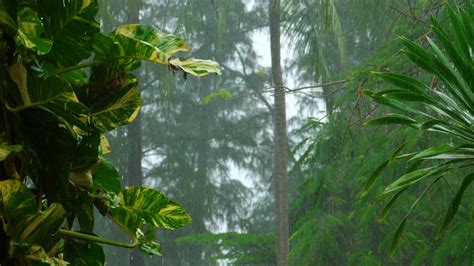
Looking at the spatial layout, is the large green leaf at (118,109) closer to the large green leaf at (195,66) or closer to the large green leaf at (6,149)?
the large green leaf at (195,66)

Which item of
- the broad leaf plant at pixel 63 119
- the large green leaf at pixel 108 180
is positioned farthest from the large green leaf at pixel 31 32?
the large green leaf at pixel 108 180

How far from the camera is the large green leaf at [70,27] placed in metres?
0.96

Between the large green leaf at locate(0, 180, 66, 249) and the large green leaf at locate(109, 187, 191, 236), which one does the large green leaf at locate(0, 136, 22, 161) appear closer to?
the large green leaf at locate(0, 180, 66, 249)

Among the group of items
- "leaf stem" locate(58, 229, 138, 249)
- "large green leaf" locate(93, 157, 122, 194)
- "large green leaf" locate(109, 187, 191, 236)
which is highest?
"large green leaf" locate(93, 157, 122, 194)

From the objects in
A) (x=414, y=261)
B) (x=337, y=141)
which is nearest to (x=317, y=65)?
(x=337, y=141)

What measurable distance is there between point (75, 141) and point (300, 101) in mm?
14512

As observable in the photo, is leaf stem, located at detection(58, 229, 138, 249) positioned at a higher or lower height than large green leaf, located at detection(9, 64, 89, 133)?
lower

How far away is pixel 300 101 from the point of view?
1543 centimetres

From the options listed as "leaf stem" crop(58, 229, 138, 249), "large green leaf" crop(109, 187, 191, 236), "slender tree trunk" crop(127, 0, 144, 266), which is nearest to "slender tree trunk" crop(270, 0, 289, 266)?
"slender tree trunk" crop(127, 0, 144, 266)

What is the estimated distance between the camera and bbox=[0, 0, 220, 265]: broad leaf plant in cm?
91

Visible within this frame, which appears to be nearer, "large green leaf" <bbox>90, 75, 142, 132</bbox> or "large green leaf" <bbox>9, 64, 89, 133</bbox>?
"large green leaf" <bbox>9, 64, 89, 133</bbox>

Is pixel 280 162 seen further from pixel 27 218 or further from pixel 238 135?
pixel 27 218

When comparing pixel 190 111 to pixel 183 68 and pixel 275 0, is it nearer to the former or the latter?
pixel 275 0

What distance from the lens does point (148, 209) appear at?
3.67ft
